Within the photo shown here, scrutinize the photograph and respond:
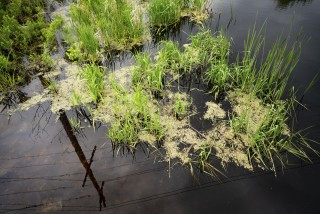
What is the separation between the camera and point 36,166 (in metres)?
2.87

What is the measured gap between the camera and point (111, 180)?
2.69 metres

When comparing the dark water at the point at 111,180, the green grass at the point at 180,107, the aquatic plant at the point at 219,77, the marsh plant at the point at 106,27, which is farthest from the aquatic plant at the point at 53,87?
the aquatic plant at the point at 219,77

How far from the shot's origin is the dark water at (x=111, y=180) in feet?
7.97

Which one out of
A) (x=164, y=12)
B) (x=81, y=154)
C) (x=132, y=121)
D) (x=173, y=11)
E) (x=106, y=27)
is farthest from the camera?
(x=173, y=11)

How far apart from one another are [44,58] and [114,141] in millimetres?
2088

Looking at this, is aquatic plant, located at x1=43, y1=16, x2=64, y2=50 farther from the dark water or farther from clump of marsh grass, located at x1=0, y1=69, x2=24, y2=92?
the dark water

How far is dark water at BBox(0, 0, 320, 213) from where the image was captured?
2.43 meters

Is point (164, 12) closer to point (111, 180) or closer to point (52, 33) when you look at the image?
point (52, 33)

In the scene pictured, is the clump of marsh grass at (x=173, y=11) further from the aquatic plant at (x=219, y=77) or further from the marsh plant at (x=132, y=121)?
the marsh plant at (x=132, y=121)

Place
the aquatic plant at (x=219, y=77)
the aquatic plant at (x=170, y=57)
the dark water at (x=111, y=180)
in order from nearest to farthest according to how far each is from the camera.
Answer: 1. the dark water at (x=111, y=180)
2. the aquatic plant at (x=219, y=77)
3. the aquatic plant at (x=170, y=57)

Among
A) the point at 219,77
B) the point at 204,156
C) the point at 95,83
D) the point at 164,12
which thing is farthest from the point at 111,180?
the point at 164,12

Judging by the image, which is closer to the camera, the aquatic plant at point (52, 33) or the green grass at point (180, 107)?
the green grass at point (180, 107)

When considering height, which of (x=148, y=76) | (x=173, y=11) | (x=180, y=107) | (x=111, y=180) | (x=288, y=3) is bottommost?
(x=111, y=180)

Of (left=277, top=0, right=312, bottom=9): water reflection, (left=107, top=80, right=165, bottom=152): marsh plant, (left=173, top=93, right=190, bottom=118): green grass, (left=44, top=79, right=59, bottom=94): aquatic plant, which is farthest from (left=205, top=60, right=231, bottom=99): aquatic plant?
(left=277, top=0, right=312, bottom=9): water reflection
